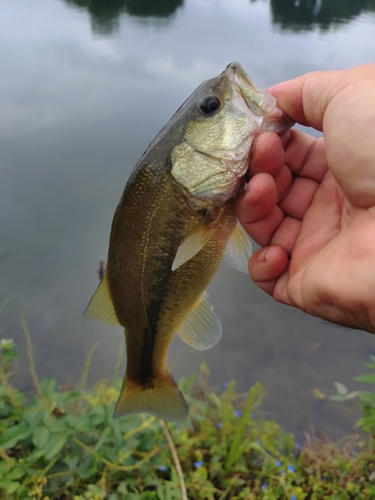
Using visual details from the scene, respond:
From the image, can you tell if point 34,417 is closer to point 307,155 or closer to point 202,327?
point 202,327

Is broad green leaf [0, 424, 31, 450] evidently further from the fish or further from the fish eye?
the fish eye

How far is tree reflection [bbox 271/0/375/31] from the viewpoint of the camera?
54.3 feet

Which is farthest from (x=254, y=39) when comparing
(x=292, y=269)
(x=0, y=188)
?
(x=292, y=269)

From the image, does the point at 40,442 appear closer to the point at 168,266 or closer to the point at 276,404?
the point at 168,266

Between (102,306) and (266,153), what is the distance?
0.93 meters

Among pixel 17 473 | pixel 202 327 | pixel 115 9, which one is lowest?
pixel 17 473

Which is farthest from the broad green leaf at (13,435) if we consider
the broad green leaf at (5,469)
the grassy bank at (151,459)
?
the broad green leaf at (5,469)

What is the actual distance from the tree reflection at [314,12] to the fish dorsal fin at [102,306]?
55.3 feet

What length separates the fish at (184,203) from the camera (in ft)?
5.20

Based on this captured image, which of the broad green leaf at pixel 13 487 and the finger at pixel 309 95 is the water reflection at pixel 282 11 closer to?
the finger at pixel 309 95

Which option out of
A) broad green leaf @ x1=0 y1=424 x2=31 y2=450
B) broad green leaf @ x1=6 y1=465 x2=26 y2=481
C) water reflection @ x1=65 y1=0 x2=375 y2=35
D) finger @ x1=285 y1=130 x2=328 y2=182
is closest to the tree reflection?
water reflection @ x1=65 y1=0 x2=375 y2=35

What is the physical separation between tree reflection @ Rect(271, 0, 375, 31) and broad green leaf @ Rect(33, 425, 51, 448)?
672 inches

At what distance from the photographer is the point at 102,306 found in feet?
5.90

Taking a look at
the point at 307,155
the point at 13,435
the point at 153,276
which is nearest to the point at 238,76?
the point at 307,155
